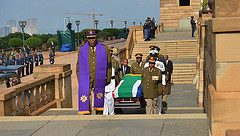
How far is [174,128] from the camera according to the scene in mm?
6344

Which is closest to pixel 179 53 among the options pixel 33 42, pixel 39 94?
pixel 39 94

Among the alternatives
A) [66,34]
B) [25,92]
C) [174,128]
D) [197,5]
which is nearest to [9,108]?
[25,92]

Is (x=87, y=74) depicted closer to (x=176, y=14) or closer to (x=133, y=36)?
(x=133, y=36)

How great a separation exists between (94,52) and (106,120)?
2.07m

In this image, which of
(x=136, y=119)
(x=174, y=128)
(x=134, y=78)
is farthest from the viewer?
(x=134, y=78)

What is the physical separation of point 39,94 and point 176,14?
4017cm

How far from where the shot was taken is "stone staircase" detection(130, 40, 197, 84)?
858 inches

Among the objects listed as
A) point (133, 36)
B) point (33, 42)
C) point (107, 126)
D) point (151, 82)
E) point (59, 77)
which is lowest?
point (107, 126)

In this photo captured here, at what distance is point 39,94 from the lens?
10.9m

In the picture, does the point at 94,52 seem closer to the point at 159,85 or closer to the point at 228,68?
the point at 159,85

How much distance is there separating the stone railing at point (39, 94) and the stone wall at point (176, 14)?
121 ft

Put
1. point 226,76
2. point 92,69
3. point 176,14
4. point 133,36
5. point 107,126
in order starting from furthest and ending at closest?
1. point 176,14
2. point 133,36
3. point 92,69
4. point 107,126
5. point 226,76

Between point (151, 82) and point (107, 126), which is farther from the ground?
point (151, 82)

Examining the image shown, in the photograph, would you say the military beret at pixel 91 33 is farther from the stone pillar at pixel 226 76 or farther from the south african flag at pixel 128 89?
the stone pillar at pixel 226 76
